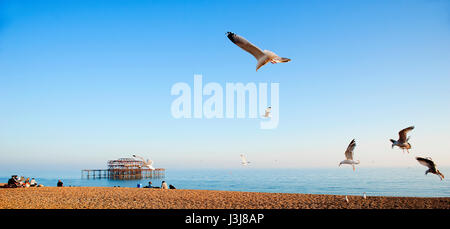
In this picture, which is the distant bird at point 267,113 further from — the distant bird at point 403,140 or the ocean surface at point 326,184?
the ocean surface at point 326,184

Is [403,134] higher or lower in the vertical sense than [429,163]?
higher

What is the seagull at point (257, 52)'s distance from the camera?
21.9ft

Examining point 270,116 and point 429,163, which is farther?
point 270,116

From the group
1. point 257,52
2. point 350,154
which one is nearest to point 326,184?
point 350,154

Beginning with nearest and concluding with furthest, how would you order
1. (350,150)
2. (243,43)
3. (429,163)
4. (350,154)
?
(243,43) < (429,163) < (350,150) < (350,154)

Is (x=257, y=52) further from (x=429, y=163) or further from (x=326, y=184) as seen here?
(x=326, y=184)

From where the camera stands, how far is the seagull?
6.67m

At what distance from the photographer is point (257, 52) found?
6.93 metres

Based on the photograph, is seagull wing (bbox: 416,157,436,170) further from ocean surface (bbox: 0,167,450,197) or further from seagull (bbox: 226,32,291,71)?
ocean surface (bbox: 0,167,450,197)

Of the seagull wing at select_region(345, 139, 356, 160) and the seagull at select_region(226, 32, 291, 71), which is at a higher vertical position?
the seagull at select_region(226, 32, 291, 71)

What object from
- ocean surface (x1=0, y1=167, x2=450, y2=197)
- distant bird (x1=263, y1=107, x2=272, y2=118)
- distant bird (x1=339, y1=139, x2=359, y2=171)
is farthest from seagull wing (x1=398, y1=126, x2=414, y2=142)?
ocean surface (x1=0, y1=167, x2=450, y2=197)
